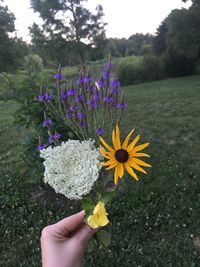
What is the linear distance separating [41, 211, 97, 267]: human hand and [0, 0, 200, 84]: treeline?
746 inches

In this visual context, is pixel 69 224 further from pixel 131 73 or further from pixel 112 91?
pixel 131 73

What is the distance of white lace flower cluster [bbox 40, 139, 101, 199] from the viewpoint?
51.5 inches

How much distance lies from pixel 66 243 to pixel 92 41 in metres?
25.9

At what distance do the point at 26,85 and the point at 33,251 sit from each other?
1.87m

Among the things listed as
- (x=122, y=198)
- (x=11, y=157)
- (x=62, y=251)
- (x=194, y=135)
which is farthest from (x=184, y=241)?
(x=11, y=157)

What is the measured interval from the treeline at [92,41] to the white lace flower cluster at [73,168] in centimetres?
1891

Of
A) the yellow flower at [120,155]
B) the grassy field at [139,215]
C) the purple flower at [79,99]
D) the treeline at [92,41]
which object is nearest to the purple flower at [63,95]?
the purple flower at [79,99]

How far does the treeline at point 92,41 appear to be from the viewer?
19.2 m

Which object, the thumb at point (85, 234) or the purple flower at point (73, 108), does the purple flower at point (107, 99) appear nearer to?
the purple flower at point (73, 108)

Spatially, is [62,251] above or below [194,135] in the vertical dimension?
above

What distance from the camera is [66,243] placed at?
136 centimetres

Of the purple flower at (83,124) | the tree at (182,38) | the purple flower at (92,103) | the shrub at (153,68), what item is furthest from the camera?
the shrub at (153,68)

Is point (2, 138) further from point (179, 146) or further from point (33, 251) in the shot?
point (33, 251)

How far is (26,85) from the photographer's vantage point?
3703 mm
